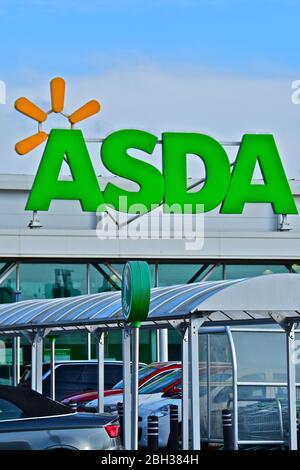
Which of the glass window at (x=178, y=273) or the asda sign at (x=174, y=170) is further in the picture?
the glass window at (x=178, y=273)

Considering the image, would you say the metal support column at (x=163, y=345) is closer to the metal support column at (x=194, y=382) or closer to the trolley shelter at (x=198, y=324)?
the trolley shelter at (x=198, y=324)

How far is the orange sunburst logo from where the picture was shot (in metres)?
37.2

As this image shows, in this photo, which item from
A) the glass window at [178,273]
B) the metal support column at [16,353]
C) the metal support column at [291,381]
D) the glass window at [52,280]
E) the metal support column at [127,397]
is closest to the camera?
the metal support column at [127,397]

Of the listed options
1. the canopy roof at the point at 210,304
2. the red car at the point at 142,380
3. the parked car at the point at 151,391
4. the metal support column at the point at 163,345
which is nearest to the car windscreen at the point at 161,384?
the parked car at the point at 151,391

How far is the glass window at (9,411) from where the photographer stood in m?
15.2

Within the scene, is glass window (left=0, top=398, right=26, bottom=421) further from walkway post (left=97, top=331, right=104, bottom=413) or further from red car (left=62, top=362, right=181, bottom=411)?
red car (left=62, top=362, right=181, bottom=411)

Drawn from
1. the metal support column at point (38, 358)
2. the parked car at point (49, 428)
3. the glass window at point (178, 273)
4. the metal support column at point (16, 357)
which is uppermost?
the glass window at point (178, 273)

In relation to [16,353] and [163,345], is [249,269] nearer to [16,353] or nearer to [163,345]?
[163,345]

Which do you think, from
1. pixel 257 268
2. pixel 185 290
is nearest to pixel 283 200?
pixel 257 268

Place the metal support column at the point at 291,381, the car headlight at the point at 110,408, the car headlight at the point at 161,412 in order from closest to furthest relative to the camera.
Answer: the metal support column at the point at 291,381 → the car headlight at the point at 161,412 → the car headlight at the point at 110,408

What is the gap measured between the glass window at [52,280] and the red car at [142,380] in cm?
937

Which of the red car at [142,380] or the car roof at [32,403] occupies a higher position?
the red car at [142,380]

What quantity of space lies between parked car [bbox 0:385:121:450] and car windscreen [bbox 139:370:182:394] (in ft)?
25.5
